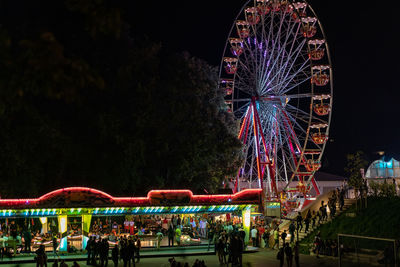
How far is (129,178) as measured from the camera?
31531 mm

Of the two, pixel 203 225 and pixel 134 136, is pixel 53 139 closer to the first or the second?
pixel 134 136

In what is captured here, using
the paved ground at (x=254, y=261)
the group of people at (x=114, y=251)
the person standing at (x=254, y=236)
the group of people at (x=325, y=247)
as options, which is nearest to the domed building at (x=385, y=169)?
the person standing at (x=254, y=236)

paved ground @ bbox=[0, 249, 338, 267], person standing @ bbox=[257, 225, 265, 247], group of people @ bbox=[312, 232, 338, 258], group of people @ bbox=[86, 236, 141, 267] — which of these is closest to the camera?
group of people @ bbox=[86, 236, 141, 267]

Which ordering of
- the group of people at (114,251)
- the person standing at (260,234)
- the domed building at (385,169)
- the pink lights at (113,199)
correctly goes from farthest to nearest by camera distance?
the domed building at (385,169) < the person standing at (260,234) < the pink lights at (113,199) < the group of people at (114,251)

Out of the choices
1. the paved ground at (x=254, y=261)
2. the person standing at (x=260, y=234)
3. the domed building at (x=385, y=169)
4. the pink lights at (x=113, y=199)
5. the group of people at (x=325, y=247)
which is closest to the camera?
the paved ground at (x=254, y=261)

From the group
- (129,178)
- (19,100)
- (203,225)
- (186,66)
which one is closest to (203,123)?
(186,66)

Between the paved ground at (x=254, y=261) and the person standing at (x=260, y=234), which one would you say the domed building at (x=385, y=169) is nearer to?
the person standing at (x=260, y=234)

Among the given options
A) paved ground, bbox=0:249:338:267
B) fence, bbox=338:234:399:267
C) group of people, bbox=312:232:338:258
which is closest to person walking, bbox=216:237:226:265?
paved ground, bbox=0:249:338:267

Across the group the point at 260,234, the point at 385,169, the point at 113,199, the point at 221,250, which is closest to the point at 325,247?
the point at 221,250

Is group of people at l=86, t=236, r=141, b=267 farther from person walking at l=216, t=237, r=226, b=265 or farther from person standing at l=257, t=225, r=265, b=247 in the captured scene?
person standing at l=257, t=225, r=265, b=247

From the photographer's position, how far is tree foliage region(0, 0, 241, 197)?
27031 millimetres

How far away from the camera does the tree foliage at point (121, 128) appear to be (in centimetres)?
2703

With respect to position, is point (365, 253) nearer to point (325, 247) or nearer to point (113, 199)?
point (325, 247)

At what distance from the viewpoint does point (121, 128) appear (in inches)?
1140
